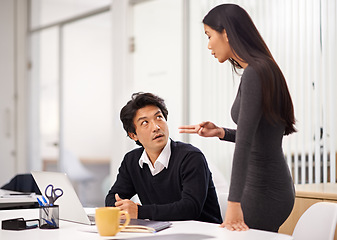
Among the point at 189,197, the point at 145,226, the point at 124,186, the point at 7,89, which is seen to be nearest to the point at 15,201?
the point at 124,186

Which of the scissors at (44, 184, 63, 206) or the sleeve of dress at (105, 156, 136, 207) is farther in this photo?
the sleeve of dress at (105, 156, 136, 207)

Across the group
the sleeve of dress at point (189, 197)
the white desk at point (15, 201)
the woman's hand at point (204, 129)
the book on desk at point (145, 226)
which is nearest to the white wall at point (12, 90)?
the white desk at point (15, 201)

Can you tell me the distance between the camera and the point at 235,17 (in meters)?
1.78

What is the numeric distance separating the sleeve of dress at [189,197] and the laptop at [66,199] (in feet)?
0.73

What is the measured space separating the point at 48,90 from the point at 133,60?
1.72 meters

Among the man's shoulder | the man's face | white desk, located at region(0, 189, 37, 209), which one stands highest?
the man's face

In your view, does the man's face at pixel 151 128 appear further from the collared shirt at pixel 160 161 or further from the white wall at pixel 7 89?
the white wall at pixel 7 89

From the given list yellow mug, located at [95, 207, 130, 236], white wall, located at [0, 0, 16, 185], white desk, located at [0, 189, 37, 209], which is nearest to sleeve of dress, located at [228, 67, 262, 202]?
yellow mug, located at [95, 207, 130, 236]

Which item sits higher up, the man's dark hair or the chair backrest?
the man's dark hair

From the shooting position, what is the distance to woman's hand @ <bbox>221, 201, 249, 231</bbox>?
164cm

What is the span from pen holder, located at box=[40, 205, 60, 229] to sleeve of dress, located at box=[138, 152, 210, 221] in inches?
12.6

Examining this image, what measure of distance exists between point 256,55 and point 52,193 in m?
0.84

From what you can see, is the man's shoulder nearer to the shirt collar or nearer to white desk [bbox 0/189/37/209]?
the shirt collar

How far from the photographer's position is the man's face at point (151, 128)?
7.45 ft
